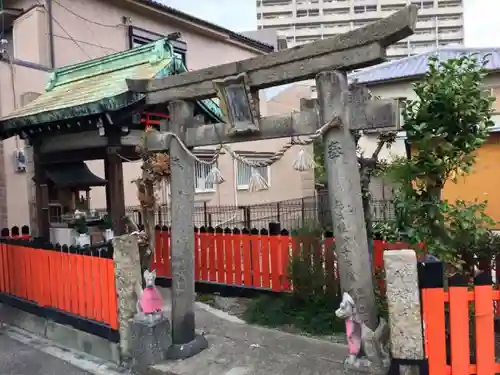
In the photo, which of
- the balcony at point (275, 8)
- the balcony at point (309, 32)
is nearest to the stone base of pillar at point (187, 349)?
the balcony at point (309, 32)

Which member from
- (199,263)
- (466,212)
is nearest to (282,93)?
(199,263)

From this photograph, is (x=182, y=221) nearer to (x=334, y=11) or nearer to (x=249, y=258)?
(x=249, y=258)

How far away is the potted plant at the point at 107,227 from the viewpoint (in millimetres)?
7871

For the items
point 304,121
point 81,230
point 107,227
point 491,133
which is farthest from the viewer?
point 491,133

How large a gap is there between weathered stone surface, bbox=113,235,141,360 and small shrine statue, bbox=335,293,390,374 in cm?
241

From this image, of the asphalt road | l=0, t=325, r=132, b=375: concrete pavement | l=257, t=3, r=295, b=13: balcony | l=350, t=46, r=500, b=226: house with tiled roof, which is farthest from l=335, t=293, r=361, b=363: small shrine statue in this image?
l=257, t=3, r=295, b=13: balcony

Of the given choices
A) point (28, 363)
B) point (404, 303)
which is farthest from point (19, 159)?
point (404, 303)

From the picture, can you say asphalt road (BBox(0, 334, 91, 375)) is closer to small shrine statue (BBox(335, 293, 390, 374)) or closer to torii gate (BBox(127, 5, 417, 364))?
torii gate (BBox(127, 5, 417, 364))

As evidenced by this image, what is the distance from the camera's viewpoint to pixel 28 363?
5.71m

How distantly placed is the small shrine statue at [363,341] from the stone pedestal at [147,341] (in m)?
2.12

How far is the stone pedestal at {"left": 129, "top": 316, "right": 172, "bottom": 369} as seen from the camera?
16.5 feet

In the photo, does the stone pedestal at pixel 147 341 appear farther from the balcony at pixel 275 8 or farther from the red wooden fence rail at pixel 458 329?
the balcony at pixel 275 8

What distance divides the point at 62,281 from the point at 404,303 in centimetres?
455

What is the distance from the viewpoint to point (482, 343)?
150 inches
